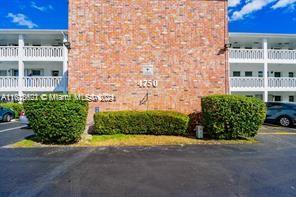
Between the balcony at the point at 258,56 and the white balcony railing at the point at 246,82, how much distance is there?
181 centimetres

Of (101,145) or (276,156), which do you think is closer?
(276,156)

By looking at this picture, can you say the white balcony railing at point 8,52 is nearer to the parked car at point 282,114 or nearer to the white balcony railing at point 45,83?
the white balcony railing at point 45,83

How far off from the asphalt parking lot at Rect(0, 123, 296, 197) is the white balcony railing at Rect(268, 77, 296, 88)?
693 inches

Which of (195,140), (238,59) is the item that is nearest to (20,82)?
(195,140)

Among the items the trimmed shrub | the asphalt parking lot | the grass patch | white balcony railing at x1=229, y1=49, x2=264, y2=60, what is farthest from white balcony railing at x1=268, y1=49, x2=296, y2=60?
the asphalt parking lot

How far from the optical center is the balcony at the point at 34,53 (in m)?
22.6

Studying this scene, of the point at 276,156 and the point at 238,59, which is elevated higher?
the point at 238,59

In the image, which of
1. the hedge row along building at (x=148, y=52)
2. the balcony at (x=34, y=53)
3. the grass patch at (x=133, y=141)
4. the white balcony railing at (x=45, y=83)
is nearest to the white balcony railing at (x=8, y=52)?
the balcony at (x=34, y=53)

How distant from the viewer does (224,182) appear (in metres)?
4.98

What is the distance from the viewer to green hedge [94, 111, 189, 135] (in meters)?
10.5

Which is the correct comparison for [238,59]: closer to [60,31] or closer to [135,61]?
[135,61]

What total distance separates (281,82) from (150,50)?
18113 millimetres

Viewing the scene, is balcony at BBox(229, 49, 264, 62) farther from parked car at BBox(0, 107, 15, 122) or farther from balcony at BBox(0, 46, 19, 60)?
balcony at BBox(0, 46, 19, 60)

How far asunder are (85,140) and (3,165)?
11.7ft
